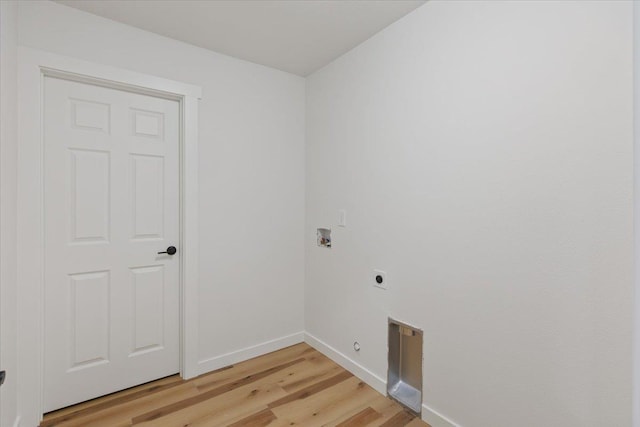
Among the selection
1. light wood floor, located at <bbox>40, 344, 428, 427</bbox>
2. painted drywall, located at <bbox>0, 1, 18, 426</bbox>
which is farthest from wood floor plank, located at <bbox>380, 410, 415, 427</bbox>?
painted drywall, located at <bbox>0, 1, 18, 426</bbox>

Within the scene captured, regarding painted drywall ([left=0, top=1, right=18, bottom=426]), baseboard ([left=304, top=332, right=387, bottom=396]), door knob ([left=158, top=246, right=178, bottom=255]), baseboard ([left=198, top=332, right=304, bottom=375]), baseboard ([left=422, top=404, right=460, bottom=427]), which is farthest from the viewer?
baseboard ([left=198, top=332, right=304, bottom=375])

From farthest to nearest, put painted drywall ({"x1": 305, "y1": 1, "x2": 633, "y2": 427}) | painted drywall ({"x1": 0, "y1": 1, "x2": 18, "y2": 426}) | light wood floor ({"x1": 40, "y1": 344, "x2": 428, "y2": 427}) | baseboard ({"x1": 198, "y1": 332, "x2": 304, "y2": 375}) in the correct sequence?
1. baseboard ({"x1": 198, "y1": 332, "x2": 304, "y2": 375})
2. light wood floor ({"x1": 40, "y1": 344, "x2": 428, "y2": 427})
3. painted drywall ({"x1": 0, "y1": 1, "x2": 18, "y2": 426})
4. painted drywall ({"x1": 305, "y1": 1, "x2": 633, "y2": 427})

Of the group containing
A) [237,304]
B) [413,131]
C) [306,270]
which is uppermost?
[413,131]

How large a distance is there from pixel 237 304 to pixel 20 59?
210 cm

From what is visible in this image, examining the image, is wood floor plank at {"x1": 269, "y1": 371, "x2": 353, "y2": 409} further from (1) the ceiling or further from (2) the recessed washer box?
(1) the ceiling

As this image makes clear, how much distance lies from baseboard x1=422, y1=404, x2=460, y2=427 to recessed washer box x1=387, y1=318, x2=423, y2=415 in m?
0.04

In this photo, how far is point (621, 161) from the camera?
1.15 m

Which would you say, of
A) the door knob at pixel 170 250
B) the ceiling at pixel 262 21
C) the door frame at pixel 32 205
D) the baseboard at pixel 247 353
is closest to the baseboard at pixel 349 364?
the baseboard at pixel 247 353

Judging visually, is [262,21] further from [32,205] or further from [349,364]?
[349,364]

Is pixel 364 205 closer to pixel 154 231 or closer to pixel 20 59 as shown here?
pixel 154 231

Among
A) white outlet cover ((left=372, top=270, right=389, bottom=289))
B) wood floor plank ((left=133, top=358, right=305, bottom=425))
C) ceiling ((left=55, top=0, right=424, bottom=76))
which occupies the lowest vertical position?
wood floor plank ((left=133, top=358, right=305, bottom=425))

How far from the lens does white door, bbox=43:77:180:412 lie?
190cm

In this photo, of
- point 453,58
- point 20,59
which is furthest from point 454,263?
point 20,59

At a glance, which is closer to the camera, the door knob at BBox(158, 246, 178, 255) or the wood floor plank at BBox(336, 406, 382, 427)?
the wood floor plank at BBox(336, 406, 382, 427)
